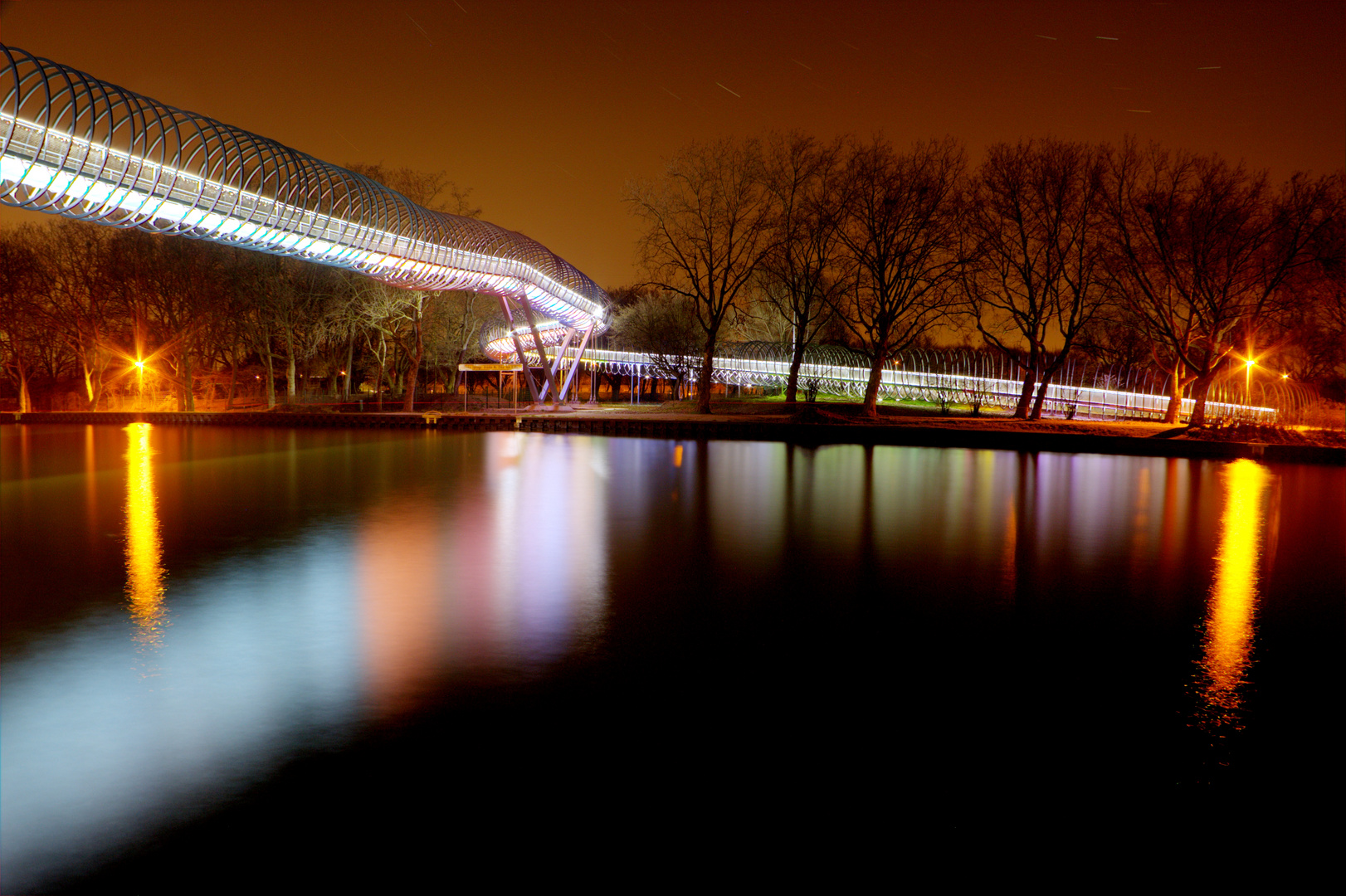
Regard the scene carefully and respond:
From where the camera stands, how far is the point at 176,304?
177ft

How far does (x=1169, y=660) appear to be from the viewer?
820 cm

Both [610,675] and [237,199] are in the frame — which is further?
[237,199]

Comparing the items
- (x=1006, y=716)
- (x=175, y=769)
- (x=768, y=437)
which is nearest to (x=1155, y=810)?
(x=1006, y=716)

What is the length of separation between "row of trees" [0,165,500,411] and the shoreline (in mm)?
5043

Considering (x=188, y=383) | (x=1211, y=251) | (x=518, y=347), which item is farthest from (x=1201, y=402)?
(x=188, y=383)

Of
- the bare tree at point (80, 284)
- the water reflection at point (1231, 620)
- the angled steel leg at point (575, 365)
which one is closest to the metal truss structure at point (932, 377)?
the angled steel leg at point (575, 365)

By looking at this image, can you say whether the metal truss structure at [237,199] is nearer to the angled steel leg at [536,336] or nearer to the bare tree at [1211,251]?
the angled steel leg at [536,336]

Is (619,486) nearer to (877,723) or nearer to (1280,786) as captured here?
(877,723)

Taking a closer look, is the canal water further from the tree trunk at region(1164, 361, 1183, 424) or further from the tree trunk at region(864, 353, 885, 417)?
the tree trunk at region(1164, 361, 1183, 424)

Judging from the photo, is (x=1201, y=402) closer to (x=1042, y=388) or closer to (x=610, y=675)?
(x=1042, y=388)

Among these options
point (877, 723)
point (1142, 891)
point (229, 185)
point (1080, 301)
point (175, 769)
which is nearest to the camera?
point (1142, 891)

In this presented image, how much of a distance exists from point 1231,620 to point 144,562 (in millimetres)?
12827

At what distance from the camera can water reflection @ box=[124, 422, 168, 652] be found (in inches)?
354

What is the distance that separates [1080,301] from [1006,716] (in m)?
40.5
